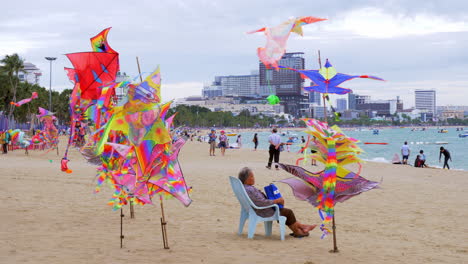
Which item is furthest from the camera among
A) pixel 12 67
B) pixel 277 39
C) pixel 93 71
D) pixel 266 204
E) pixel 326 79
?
pixel 12 67

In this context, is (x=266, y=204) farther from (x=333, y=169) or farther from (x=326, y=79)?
(x=326, y=79)

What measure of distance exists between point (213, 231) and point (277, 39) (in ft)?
9.10

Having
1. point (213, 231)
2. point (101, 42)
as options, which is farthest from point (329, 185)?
point (101, 42)

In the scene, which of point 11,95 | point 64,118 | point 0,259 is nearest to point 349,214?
point 0,259

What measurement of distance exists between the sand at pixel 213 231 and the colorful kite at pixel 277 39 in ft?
7.23

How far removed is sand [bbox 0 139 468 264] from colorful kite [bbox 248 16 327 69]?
2205mm

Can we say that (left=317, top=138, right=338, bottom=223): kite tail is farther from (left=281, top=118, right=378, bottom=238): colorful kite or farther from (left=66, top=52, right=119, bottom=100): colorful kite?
(left=66, top=52, right=119, bottom=100): colorful kite

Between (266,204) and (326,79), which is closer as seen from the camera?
(326,79)

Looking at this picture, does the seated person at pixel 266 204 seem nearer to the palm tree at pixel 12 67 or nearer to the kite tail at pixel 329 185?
the kite tail at pixel 329 185

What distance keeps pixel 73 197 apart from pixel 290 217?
5449 mm

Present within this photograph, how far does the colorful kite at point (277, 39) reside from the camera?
662cm

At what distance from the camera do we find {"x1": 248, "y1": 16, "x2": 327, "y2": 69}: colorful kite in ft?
21.7

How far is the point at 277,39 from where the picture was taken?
6.68m

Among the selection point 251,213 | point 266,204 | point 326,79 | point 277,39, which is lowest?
point 251,213
